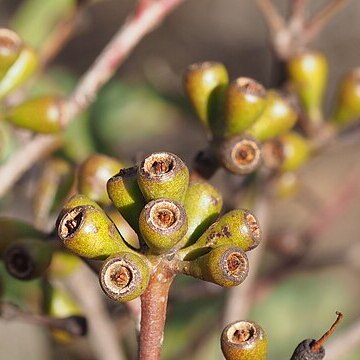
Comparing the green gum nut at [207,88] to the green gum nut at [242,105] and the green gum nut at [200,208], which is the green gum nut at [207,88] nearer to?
the green gum nut at [242,105]

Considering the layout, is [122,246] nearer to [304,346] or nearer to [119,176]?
[119,176]

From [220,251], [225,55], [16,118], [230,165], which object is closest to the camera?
[220,251]

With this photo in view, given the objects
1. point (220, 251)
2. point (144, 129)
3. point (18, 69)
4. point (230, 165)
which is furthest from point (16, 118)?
point (144, 129)

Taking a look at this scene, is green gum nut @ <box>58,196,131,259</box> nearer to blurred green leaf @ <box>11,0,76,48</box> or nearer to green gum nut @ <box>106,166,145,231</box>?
green gum nut @ <box>106,166,145,231</box>

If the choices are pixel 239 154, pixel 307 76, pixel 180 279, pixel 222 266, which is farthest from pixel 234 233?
pixel 180 279

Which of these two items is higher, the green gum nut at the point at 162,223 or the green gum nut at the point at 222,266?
the green gum nut at the point at 162,223

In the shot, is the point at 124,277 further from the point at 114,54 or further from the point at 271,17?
the point at 271,17

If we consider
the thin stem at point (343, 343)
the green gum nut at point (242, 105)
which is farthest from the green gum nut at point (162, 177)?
the thin stem at point (343, 343)
